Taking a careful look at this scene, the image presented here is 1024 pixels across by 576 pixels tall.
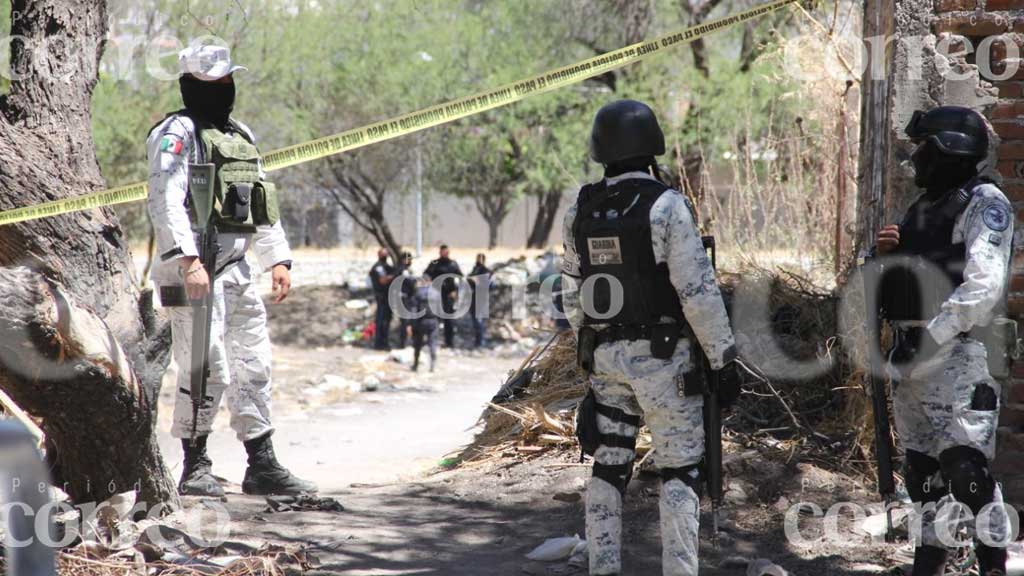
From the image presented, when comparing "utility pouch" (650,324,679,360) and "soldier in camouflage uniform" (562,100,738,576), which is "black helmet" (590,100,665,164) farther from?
"utility pouch" (650,324,679,360)

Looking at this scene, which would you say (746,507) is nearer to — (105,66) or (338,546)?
(338,546)

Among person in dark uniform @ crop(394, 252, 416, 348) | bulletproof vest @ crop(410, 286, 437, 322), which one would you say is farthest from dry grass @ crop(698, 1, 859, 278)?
person in dark uniform @ crop(394, 252, 416, 348)

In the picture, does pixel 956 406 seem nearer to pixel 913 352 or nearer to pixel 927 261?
pixel 913 352

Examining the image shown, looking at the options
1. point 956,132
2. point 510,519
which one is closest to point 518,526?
point 510,519

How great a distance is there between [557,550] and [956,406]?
1586 mm

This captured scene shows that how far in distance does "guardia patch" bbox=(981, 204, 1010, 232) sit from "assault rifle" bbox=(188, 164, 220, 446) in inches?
115

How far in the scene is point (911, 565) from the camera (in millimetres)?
4180

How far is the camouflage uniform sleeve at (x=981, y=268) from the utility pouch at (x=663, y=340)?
85 cm

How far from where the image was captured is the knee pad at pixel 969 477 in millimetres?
3564

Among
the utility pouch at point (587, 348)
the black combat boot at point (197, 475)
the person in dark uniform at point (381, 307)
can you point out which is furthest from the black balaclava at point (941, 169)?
the person in dark uniform at point (381, 307)

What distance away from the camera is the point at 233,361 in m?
4.62

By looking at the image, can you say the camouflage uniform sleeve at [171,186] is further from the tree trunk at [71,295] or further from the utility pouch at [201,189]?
the tree trunk at [71,295]

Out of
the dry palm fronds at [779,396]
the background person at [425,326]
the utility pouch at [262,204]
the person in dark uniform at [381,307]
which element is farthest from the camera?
the person in dark uniform at [381,307]

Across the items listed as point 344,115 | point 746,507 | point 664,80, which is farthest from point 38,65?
point 344,115
